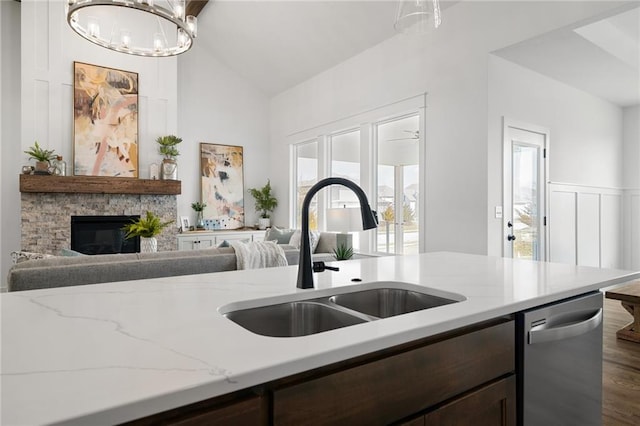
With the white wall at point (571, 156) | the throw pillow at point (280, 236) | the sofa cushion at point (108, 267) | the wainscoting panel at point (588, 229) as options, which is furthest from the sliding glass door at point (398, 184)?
the sofa cushion at point (108, 267)

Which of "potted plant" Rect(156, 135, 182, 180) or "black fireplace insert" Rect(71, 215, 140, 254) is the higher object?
"potted plant" Rect(156, 135, 182, 180)

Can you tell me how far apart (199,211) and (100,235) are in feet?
5.53

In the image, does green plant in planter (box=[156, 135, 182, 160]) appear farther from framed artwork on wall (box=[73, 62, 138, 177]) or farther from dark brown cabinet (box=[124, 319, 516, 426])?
dark brown cabinet (box=[124, 319, 516, 426])

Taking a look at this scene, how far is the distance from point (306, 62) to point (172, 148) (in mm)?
2599

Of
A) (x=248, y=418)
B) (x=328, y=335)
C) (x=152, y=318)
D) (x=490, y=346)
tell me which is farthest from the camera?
(x=490, y=346)

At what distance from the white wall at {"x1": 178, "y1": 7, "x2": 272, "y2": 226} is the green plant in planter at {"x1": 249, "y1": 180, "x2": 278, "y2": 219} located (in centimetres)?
14

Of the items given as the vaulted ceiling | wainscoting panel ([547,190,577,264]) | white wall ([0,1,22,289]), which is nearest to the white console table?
white wall ([0,1,22,289])

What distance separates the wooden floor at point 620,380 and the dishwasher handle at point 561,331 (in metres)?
1.17

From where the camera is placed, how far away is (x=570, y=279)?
4.65 feet

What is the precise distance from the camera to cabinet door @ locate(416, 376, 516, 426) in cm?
91

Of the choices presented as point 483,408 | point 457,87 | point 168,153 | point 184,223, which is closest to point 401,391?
point 483,408

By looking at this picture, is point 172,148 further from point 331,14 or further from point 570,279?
point 570,279

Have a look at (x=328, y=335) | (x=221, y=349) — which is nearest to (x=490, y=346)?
(x=328, y=335)

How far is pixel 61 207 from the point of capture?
17.3ft
